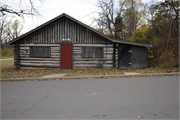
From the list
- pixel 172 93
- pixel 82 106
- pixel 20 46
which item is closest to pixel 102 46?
pixel 20 46

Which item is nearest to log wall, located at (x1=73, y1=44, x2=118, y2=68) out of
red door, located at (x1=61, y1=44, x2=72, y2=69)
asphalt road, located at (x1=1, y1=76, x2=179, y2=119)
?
red door, located at (x1=61, y1=44, x2=72, y2=69)

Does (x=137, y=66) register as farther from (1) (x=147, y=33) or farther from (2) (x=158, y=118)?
(2) (x=158, y=118)

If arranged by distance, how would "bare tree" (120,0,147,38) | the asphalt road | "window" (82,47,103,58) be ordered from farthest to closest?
"bare tree" (120,0,147,38), "window" (82,47,103,58), the asphalt road

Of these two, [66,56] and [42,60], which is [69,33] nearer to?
[66,56]

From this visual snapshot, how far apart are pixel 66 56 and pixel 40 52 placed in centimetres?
273

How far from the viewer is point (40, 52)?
14828 millimetres

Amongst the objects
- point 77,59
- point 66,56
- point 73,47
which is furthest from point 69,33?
point 77,59

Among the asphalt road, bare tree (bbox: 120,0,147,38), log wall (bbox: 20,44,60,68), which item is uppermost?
bare tree (bbox: 120,0,147,38)

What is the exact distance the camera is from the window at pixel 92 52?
48.1ft

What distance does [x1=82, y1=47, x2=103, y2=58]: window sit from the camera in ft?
48.1

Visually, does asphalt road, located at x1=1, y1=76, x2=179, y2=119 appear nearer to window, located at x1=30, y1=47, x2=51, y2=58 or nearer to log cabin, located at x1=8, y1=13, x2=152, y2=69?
log cabin, located at x1=8, y1=13, x2=152, y2=69

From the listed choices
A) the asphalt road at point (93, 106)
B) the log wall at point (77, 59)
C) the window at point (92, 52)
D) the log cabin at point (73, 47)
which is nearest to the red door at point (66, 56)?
the log cabin at point (73, 47)

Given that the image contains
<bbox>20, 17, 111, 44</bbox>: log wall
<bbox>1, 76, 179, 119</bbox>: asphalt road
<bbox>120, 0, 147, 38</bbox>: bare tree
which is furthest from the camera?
<bbox>120, 0, 147, 38</bbox>: bare tree

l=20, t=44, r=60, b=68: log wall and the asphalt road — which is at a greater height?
l=20, t=44, r=60, b=68: log wall
